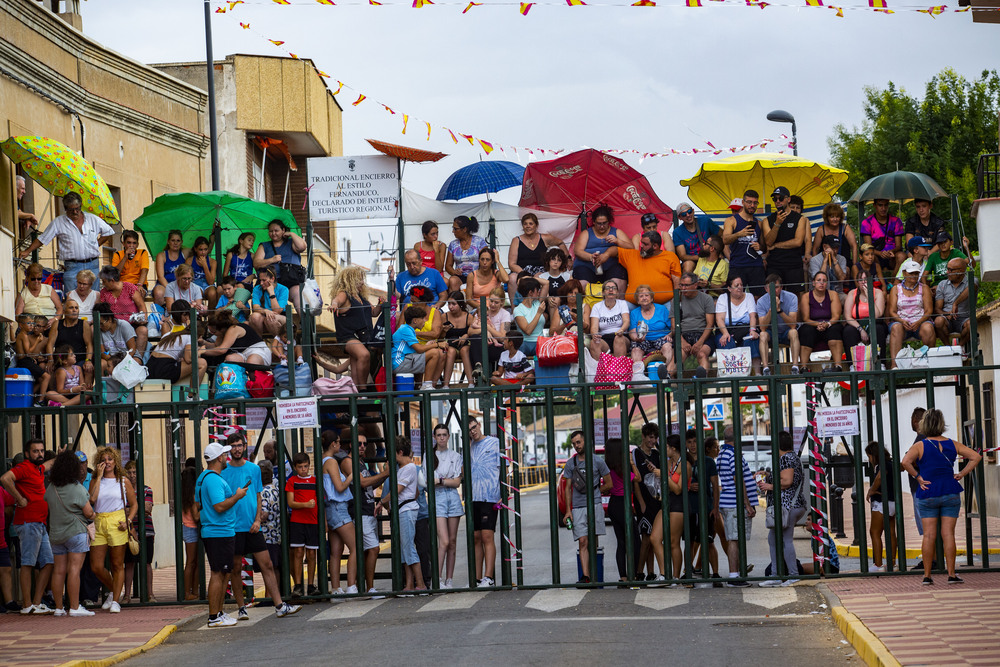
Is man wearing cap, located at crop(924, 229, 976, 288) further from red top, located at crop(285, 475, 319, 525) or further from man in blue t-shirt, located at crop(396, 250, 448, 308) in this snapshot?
red top, located at crop(285, 475, 319, 525)

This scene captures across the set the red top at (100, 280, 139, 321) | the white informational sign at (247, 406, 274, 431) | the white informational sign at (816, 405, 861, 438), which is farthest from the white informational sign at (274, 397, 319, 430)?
the white informational sign at (816, 405, 861, 438)

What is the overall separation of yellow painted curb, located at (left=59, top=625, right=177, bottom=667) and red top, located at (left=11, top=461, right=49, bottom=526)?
2.31m

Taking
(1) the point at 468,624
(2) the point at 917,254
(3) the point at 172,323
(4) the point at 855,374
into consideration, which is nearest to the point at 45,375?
(3) the point at 172,323

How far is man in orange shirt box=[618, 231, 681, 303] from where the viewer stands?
16750mm

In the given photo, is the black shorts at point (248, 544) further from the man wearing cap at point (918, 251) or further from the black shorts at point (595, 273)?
the man wearing cap at point (918, 251)

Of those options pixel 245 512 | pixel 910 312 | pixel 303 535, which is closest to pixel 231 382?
pixel 303 535

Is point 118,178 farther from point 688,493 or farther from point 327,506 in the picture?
point 688,493

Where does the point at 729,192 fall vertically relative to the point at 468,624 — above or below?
above

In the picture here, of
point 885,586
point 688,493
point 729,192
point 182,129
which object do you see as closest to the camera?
point 885,586

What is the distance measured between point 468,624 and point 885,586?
4.56 m

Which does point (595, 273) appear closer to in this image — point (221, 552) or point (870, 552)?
point (870, 552)

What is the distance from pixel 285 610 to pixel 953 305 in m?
8.16

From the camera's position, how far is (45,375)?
52.6 feet

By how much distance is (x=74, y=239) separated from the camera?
59.2 feet
